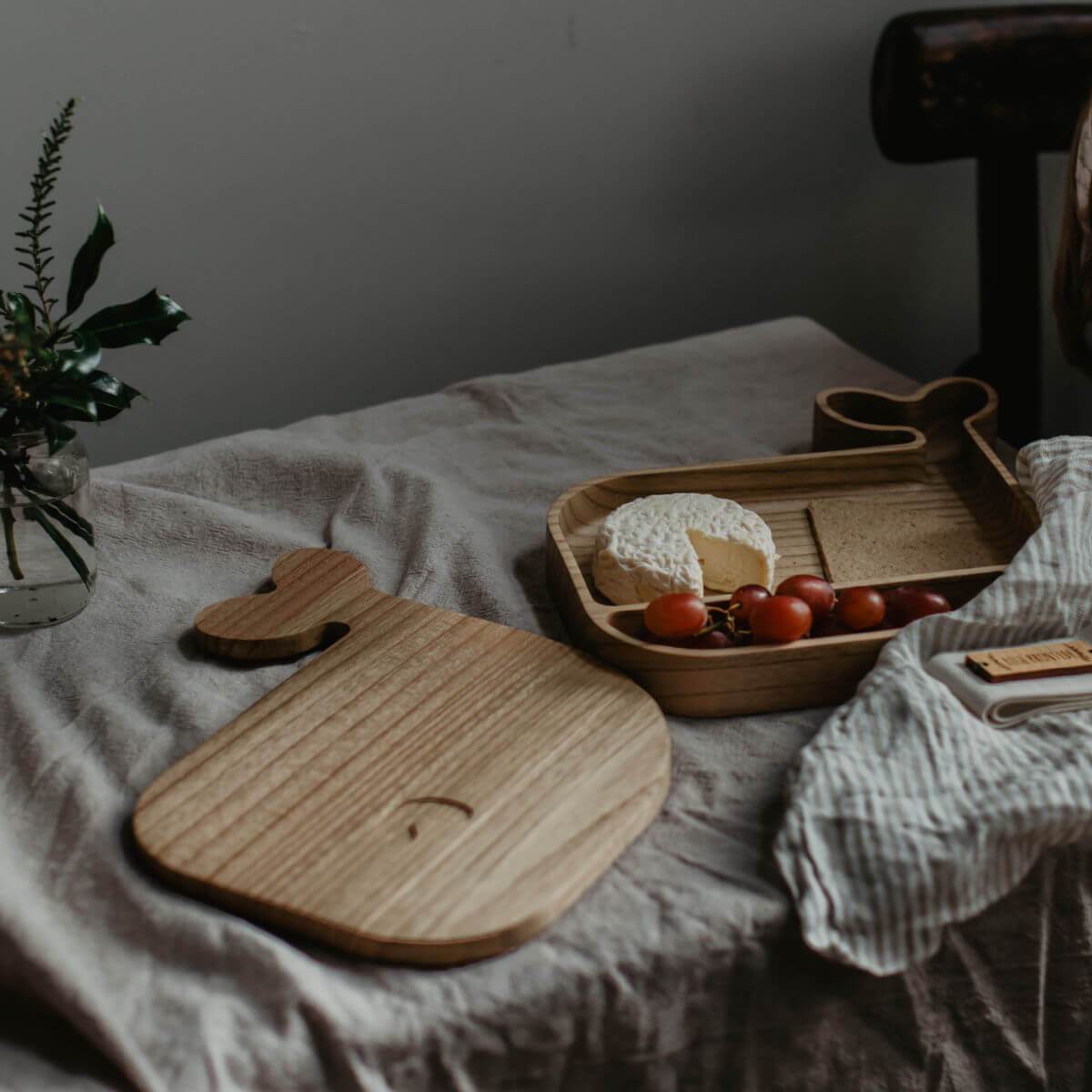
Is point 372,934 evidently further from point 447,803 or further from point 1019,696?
point 1019,696

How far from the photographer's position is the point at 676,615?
36.5 inches

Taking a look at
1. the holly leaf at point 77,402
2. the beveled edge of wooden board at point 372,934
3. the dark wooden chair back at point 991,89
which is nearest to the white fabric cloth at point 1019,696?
the beveled edge of wooden board at point 372,934

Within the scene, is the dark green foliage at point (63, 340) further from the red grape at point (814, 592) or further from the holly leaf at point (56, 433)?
the red grape at point (814, 592)

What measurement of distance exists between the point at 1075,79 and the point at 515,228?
2.65ft

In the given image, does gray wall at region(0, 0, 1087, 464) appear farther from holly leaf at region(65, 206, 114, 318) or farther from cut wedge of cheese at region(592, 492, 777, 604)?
cut wedge of cheese at region(592, 492, 777, 604)

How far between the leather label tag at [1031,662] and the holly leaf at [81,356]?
0.64 meters

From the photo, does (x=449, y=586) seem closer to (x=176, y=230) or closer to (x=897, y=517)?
(x=897, y=517)

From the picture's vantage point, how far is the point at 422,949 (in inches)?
27.8

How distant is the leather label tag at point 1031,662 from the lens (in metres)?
0.87

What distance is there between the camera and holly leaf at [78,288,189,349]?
0.99 m

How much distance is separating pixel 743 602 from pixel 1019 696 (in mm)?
204

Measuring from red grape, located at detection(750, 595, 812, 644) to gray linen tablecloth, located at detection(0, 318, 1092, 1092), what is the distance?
6 centimetres

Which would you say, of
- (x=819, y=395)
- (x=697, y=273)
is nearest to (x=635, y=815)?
(x=819, y=395)

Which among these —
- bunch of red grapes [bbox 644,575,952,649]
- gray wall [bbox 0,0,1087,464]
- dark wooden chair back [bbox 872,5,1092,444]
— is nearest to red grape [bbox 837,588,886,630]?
bunch of red grapes [bbox 644,575,952,649]
